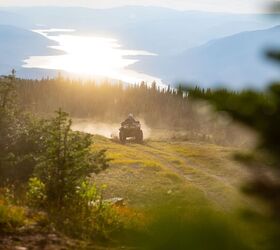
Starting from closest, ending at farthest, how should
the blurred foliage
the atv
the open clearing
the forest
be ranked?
the forest < the blurred foliage < the open clearing < the atv

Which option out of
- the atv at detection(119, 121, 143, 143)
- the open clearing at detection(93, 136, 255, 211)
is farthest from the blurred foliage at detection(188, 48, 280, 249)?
the atv at detection(119, 121, 143, 143)

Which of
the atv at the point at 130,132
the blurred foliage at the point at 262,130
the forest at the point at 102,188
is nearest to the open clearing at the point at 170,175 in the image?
the forest at the point at 102,188

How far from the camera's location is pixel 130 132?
64.4m

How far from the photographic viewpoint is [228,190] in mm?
31281

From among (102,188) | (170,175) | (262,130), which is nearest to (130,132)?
(170,175)

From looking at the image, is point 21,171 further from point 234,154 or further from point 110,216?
point 234,154

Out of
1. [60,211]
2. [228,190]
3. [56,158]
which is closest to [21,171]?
[56,158]

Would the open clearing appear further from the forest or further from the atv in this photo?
the atv

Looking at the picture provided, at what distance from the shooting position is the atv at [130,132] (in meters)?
64.1

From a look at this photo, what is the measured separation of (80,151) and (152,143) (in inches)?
2087

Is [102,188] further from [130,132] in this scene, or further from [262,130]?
[130,132]

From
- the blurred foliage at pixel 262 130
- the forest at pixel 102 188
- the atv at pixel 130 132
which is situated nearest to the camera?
the forest at pixel 102 188

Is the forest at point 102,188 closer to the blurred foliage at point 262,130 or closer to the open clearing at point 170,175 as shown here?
the blurred foliage at point 262,130

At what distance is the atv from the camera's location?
2522 inches
